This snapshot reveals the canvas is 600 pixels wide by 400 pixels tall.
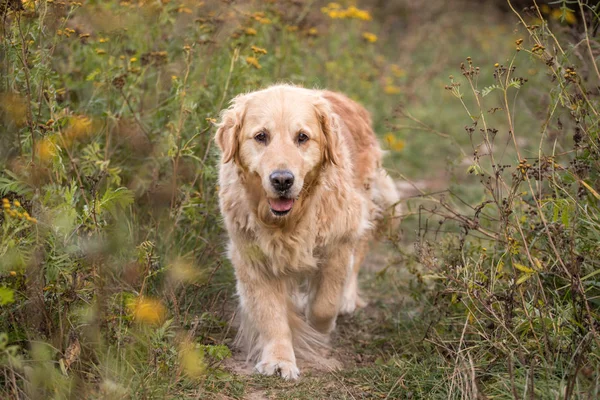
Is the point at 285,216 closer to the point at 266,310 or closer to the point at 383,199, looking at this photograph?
the point at 266,310

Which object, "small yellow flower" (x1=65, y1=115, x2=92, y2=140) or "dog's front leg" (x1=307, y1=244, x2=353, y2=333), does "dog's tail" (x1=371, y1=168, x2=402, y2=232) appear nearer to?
"dog's front leg" (x1=307, y1=244, x2=353, y2=333)

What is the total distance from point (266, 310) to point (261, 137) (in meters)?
0.99

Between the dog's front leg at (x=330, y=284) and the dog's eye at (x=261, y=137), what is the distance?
0.84 metres

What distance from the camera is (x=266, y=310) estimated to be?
13.3 feet

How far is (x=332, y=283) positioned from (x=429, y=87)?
718 cm

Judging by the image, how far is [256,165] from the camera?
3.76m

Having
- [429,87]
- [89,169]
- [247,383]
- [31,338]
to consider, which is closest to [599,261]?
[247,383]

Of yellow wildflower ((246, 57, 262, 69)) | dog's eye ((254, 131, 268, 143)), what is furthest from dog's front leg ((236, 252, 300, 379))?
yellow wildflower ((246, 57, 262, 69))

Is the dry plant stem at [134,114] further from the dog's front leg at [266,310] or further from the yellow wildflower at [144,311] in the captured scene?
the yellow wildflower at [144,311]

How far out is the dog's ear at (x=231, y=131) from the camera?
394cm

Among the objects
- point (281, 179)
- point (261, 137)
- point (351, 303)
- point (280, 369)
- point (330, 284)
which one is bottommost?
point (351, 303)

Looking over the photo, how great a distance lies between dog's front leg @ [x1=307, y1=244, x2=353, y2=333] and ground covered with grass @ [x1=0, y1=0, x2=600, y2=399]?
10.9 inches

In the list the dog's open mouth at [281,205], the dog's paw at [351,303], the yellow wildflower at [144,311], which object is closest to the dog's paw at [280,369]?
the yellow wildflower at [144,311]

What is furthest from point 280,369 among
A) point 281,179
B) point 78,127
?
point 78,127
